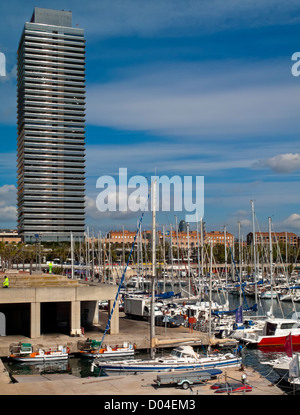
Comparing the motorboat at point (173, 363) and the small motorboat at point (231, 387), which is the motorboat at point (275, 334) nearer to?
the motorboat at point (173, 363)

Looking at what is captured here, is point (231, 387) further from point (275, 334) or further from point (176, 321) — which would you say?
point (176, 321)

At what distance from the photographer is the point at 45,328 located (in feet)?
175

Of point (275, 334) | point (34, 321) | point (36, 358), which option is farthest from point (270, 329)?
point (36, 358)

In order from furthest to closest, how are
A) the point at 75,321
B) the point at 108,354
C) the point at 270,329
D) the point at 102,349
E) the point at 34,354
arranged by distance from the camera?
the point at 270,329 → the point at 75,321 → the point at 102,349 → the point at 108,354 → the point at 34,354

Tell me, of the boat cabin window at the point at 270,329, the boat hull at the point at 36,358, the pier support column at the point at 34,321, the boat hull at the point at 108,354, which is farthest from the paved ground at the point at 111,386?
the boat cabin window at the point at 270,329

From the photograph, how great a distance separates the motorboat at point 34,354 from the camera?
41.6 metres

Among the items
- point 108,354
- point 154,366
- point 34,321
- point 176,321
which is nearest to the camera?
point 154,366

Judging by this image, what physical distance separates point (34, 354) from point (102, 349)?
Result: 18.3ft

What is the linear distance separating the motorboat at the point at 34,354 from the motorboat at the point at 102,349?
5.17 ft

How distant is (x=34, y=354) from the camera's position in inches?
1641

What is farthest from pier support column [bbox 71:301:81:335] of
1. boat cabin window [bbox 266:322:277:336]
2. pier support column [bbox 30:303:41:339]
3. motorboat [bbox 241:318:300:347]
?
boat cabin window [bbox 266:322:277:336]

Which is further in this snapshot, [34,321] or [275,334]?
[275,334]

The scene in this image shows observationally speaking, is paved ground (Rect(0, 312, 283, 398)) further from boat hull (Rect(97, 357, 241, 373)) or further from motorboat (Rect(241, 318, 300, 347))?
motorboat (Rect(241, 318, 300, 347))
